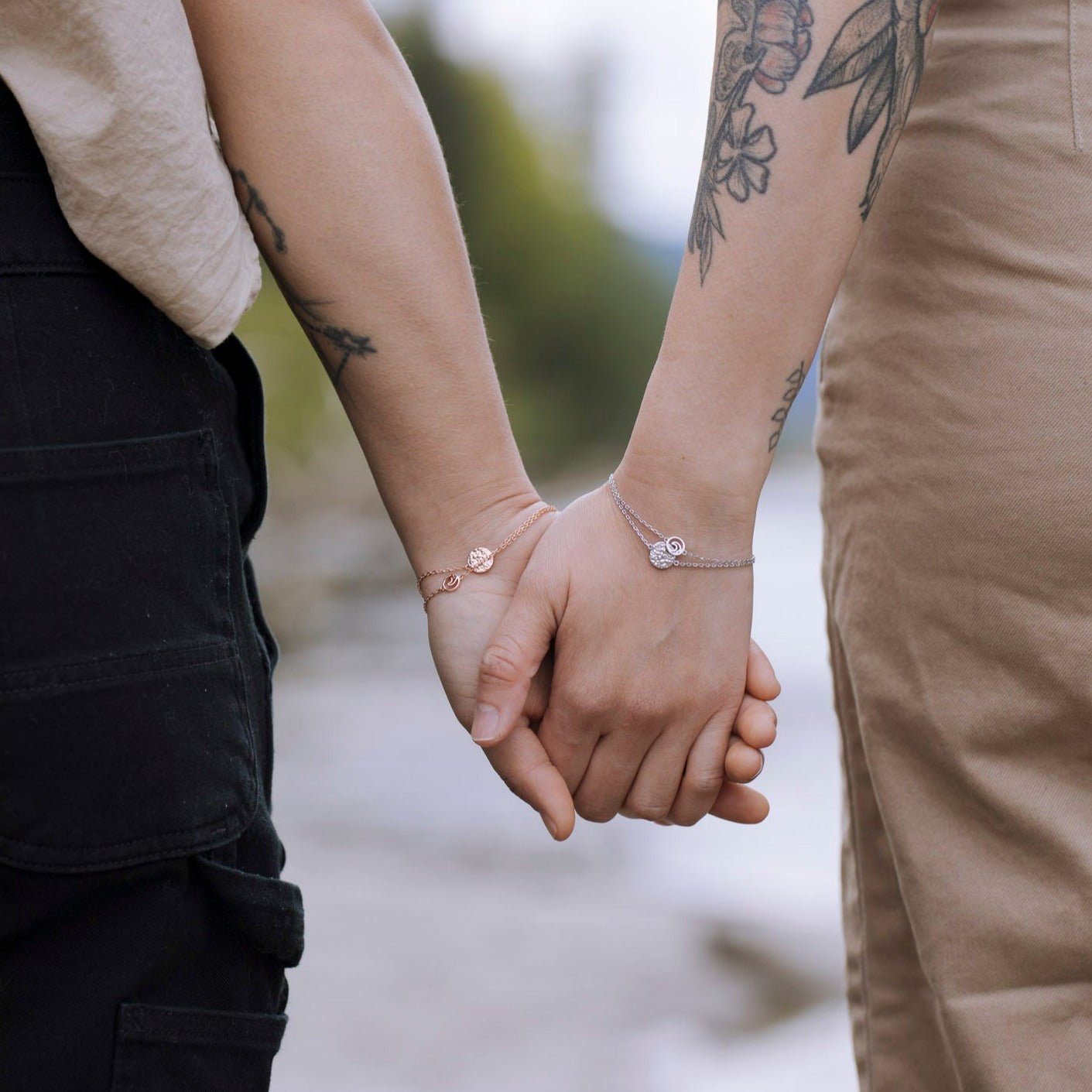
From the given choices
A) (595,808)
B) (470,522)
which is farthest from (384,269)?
(595,808)

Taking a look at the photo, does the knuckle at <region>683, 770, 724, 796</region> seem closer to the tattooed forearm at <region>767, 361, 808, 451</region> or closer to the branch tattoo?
the tattooed forearm at <region>767, 361, 808, 451</region>

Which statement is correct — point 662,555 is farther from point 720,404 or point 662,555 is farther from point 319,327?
point 319,327

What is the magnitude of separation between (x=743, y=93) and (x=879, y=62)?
0.12 m

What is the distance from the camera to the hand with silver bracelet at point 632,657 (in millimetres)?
1099

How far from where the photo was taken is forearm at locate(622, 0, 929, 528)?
3.38ft

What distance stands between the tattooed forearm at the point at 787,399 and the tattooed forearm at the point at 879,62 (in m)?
0.18

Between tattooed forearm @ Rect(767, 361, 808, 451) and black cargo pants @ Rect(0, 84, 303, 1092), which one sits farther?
tattooed forearm @ Rect(767, 361, 808, 451)

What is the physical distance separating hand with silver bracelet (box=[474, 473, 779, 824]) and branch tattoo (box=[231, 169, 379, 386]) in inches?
9.8

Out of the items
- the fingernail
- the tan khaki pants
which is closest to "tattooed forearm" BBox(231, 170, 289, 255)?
the fingernail

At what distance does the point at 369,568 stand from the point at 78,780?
7920 millimetres

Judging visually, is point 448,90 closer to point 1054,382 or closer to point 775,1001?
point 775,1001

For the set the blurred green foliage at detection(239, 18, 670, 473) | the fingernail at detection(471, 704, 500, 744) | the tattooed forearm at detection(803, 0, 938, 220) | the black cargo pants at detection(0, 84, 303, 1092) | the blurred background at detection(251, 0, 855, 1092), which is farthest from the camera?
the blurred green foliage at detection(239, 18, 670, 473)

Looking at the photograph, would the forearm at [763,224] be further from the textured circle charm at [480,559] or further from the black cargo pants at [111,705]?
the black cargo pants at [111,705]

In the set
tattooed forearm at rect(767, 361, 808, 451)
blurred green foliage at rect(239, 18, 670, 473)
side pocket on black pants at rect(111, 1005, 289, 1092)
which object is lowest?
blurred green foliage at rect(239, 18, 670, 473)
